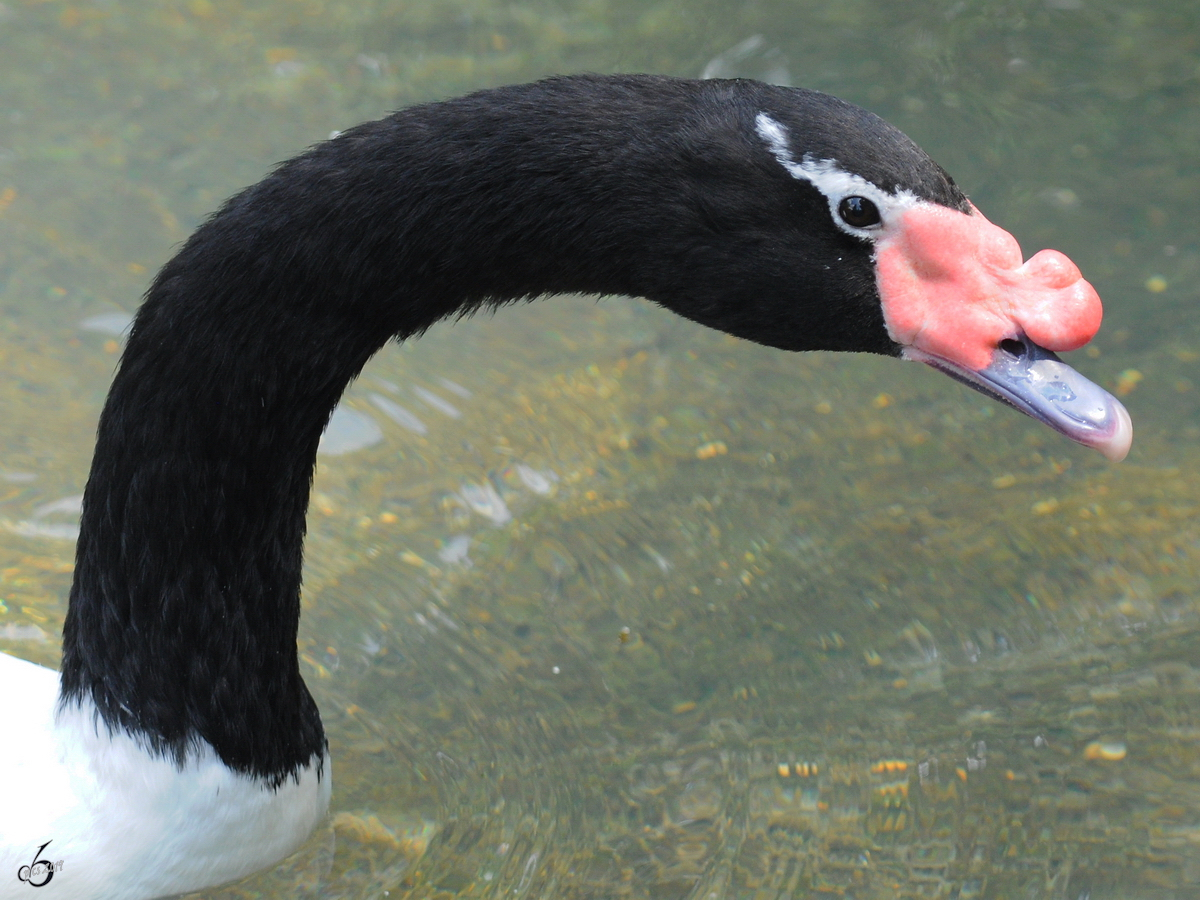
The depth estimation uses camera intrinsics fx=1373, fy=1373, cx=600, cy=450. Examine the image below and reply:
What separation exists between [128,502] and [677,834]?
134 centimetres

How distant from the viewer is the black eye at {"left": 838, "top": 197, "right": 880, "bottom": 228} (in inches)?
86.4

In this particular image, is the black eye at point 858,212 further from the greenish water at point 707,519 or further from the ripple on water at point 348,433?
the ripple on water at point 348,433

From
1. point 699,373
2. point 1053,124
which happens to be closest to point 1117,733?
point 699,373

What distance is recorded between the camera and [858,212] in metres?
2.21

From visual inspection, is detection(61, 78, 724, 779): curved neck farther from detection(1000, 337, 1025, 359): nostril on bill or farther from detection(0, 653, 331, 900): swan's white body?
detection(1000, 337, 1025, 359): nostril on bill

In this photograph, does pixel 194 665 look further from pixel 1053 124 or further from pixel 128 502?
pixel 1053 124

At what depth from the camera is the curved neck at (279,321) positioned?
2193mm

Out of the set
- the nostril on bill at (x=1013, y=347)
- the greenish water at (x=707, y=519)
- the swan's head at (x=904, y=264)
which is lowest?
the greenish water at (x=707, y=519)

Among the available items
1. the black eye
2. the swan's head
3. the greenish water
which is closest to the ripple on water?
the greenish water

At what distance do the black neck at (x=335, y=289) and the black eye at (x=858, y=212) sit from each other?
0.04 meters

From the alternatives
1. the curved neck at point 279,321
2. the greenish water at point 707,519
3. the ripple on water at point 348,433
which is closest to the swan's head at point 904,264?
the curved neck at point 279,321

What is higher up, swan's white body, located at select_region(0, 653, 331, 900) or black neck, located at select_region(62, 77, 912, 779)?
black neck, located at select_region(62, 77, 912, 779)

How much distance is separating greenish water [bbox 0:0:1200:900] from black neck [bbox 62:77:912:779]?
0.68 meters

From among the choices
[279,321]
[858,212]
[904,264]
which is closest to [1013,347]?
[904,264]
